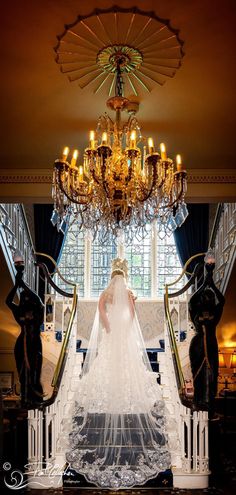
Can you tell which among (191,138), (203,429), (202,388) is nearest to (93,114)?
(191,138)

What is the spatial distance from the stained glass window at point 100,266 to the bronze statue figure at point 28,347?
6.40 m

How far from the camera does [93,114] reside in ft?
19.7

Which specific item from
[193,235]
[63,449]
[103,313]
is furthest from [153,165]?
[193,235]

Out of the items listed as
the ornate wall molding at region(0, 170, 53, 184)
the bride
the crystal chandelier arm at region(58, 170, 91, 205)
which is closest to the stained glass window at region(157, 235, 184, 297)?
the bride

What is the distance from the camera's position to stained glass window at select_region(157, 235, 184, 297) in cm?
1294

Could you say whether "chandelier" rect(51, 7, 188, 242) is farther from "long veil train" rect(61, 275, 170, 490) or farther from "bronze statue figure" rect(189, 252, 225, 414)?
"long veil train" rect(61, 275, 170, 490)

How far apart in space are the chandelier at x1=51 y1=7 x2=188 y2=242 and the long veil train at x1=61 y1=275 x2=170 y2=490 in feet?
7.71

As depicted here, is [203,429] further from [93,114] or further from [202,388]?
[93,114]

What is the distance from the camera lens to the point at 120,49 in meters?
4.63

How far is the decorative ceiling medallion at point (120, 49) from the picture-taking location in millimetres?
4145

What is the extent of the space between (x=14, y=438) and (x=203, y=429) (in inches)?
105
